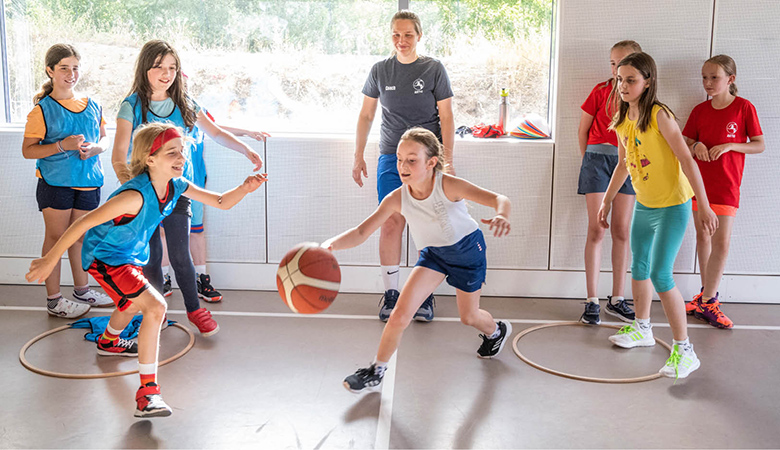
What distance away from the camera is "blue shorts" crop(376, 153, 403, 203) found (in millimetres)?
4723

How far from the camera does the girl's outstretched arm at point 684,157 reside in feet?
12.0

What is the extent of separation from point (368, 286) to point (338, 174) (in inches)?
Answer: 35.5

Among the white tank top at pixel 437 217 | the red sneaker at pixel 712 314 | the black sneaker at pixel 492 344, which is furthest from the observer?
the red sneaker at pixel 712 314

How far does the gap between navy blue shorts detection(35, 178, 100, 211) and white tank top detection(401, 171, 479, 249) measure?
2448 mm

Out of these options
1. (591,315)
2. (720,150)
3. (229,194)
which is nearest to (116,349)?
(229,194)

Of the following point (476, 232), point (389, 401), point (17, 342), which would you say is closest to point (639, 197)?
point (476, 232)

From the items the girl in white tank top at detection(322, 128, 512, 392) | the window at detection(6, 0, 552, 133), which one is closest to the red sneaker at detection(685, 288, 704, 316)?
the window at detection(6, 0, 552, 133)

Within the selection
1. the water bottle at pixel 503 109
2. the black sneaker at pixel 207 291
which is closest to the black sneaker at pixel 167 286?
the black sneaker at pixel 207 291

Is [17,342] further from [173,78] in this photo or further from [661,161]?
[661,161]

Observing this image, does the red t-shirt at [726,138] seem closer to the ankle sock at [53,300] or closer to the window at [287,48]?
the window at [287,48]

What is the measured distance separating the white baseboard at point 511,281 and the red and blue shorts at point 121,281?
81.9 inches

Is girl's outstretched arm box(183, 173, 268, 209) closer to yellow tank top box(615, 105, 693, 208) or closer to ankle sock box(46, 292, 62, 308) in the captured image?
ankle sock box(46, 292, 62, 308)

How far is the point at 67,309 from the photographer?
15.5ft

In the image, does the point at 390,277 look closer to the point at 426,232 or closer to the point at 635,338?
the point at 426,232
